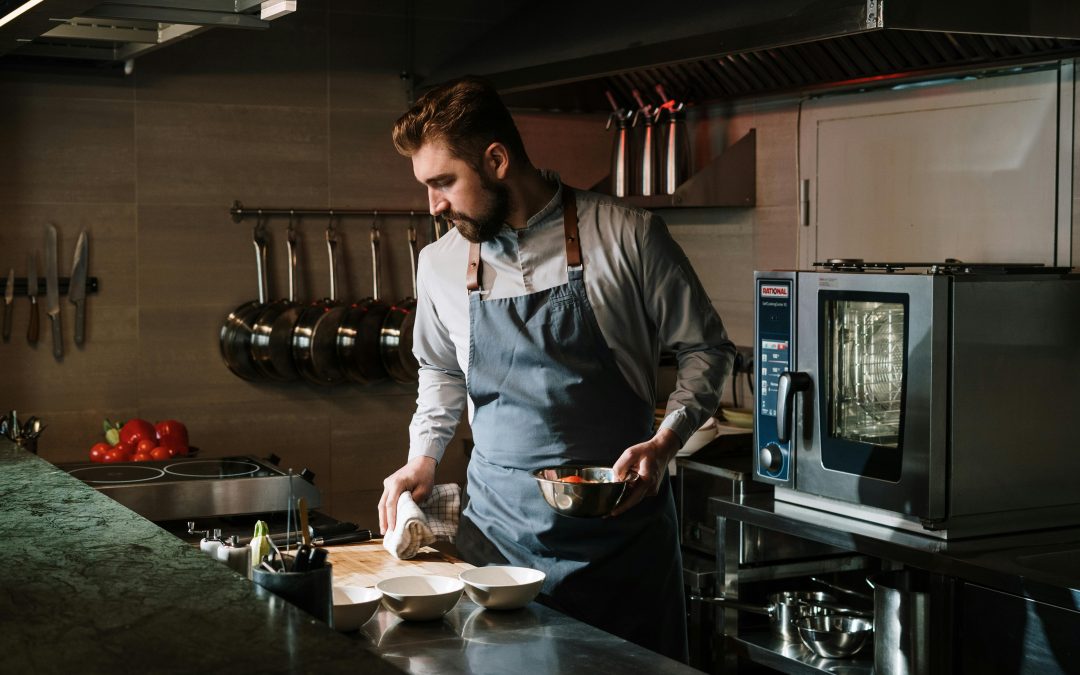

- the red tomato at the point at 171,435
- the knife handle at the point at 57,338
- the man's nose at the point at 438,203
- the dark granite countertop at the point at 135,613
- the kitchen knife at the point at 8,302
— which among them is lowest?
the red tomato at the point at 171,435

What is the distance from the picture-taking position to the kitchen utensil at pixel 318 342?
155 inches

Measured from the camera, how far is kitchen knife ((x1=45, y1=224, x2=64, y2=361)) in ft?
12.2

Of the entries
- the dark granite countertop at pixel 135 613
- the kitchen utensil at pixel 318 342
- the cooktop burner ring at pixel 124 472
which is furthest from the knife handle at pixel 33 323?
Answer: the dark granite countertop at pixel 135 613

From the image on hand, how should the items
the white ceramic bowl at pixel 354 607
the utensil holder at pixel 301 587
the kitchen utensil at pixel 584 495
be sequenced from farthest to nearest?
the kitchen utensil at pixel 584 495 < the white ceramic bowl at pixel 354 607 < the utensil holder at pixel 301 587

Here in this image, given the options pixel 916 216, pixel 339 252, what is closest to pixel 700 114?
pixel 916 216

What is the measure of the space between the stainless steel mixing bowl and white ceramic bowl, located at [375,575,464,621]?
103 cm

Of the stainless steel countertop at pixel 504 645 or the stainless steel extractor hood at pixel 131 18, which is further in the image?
the stainless steel extractor hood at pixel 131 18

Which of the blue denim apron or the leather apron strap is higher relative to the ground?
the leather apron strap

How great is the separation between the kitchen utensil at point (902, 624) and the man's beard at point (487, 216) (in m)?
0.97

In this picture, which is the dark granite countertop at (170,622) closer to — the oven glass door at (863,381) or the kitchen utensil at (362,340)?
the oven glass door at (863,381)

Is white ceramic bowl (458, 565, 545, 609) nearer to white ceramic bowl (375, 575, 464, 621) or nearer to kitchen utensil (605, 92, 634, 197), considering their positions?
white ceramic bowl (375, 575, 464, 621)

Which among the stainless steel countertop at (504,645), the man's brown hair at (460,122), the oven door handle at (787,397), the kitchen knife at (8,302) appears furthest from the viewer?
the kitchen knife at (8,302)

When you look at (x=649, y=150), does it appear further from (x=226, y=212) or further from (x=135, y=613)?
(x=135, y=613)

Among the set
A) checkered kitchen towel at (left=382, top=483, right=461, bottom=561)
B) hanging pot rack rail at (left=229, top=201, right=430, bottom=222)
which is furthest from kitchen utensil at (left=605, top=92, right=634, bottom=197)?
checkered kitchen towel at (left=382, top=483, right=461, bottom=561)
